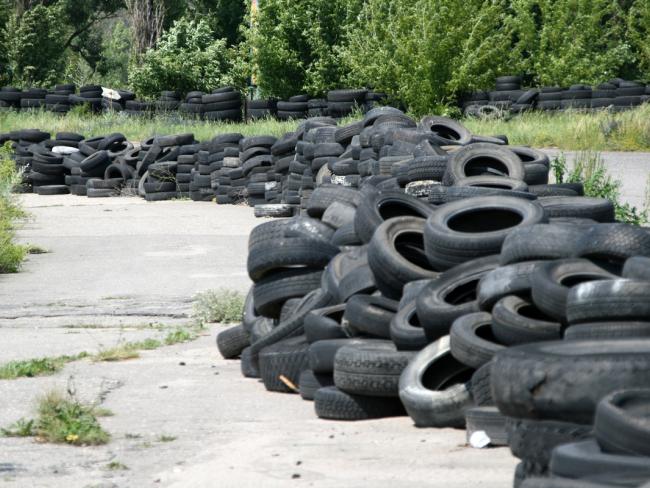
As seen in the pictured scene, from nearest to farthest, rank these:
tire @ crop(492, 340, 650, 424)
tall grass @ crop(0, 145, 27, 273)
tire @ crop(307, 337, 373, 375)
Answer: tire @ crop(492, 340, 650, 424) < tire @ crop(307, 337, 373, 375) < tall grass @ crop(0, 145, 27, 273)

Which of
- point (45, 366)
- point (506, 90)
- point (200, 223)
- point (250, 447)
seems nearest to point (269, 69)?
point (506, 90)

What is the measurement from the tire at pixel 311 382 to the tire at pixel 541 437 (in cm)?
262

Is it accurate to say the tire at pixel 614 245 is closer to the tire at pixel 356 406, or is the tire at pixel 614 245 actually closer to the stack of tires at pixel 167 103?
the tire at pixel 356 406

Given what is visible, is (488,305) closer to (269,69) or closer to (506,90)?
(506,90)

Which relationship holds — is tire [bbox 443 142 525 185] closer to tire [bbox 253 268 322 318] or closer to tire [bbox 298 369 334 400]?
tire [bbox 253 268 322 318]

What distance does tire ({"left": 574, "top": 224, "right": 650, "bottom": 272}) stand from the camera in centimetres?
650

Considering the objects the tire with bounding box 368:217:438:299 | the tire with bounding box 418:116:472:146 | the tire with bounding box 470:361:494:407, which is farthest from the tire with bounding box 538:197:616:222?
the tire with bounding box 418:116:472:146

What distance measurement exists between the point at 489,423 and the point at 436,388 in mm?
971

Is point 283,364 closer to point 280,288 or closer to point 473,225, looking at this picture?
point 280,288

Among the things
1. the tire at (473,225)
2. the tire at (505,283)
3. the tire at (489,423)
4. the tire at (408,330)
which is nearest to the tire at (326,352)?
the tire at (408,330)

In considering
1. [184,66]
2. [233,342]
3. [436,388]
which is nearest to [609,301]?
[436,388]

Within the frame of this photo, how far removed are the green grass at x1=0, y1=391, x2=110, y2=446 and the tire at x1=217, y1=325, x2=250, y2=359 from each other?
218 centimetres

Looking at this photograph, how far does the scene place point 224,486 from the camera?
531 centimetres

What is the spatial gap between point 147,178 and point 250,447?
2033 cm
